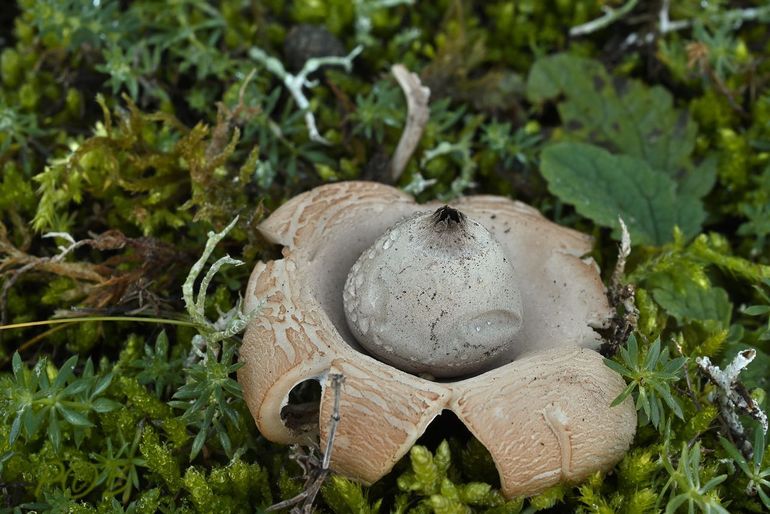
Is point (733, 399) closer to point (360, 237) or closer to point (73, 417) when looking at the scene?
point (360, 237)

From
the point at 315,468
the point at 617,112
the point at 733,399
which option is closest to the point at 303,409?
the point at 315,468

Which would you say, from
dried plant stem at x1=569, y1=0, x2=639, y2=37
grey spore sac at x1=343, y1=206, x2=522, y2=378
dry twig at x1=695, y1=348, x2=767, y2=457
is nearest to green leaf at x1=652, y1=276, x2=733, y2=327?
dry twig at x1=695, y1=348, x2=767, y2=457

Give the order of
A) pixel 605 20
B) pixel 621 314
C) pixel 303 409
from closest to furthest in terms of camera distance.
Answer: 1. pixel 303 409
2. pixel 621 314
3. pixel 605 20

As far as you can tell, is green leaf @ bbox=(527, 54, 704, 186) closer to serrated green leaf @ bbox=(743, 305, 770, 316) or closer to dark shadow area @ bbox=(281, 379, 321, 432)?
serrated green leaf @ bbox=(743, 305, 770, 316)

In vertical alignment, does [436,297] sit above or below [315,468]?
above

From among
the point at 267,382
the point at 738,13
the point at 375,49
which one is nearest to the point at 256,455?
the point at 267,382
